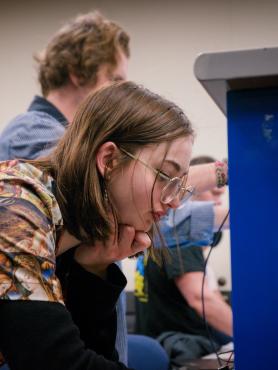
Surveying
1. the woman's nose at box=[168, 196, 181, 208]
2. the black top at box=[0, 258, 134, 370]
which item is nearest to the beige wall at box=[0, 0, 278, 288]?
the woman's nose at box=[168, 196, 181, 208]

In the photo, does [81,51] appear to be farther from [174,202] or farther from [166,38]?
[166,38]

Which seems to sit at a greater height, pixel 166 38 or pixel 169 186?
pixel 166 38

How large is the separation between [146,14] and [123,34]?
2.34 m

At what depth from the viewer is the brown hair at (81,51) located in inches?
64.2

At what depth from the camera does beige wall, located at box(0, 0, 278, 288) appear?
12.3 feet

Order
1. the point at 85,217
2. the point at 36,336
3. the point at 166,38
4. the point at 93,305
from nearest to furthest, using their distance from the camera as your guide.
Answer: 1. the point at 36,336
2. the point at 85,217
3. the point at 93,305
4. the point at 166,38

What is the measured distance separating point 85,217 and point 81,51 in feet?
2.61

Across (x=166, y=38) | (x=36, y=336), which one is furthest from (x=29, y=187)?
(x=166, y=38)

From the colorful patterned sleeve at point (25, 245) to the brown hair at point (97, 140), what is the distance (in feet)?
0.30

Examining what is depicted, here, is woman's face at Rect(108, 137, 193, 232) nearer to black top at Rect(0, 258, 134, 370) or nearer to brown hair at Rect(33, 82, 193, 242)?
brown hair at Rect(33, 82, 193, 242)

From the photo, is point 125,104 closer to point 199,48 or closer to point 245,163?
point 245,163

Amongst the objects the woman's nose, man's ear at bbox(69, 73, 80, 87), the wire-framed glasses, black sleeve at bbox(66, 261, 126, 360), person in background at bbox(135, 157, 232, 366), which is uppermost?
man's ear at bbox(69, 73, 80, 87)

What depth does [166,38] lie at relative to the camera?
3.91 metres

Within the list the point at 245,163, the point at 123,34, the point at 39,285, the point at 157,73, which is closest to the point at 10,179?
the point at 39,285
